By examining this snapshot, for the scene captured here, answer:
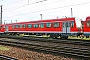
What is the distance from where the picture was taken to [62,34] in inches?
1011

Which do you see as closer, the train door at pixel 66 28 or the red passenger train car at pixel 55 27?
the red passenger train car at pixel 55 27

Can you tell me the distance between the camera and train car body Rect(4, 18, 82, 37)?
2486 centimetres

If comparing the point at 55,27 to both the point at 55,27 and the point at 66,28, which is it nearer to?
the point at 55,27

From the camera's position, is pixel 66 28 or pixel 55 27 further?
pixel 55 27

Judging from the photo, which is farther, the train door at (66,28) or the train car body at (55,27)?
the train door at (66,28)

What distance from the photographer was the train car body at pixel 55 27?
24.9 metres

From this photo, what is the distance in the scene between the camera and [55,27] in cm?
2702

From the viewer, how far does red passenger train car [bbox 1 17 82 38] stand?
81.6ft

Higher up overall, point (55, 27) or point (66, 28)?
point (55, 27)

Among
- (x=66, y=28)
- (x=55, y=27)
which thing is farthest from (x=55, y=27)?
(x=66, y=28)

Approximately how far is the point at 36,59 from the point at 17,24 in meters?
27.3

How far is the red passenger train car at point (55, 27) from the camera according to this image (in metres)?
24.9

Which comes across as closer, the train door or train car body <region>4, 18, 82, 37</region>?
train car body <region>4, 18, 82, 37</region>

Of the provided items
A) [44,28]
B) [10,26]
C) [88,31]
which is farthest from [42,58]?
[10,26]
